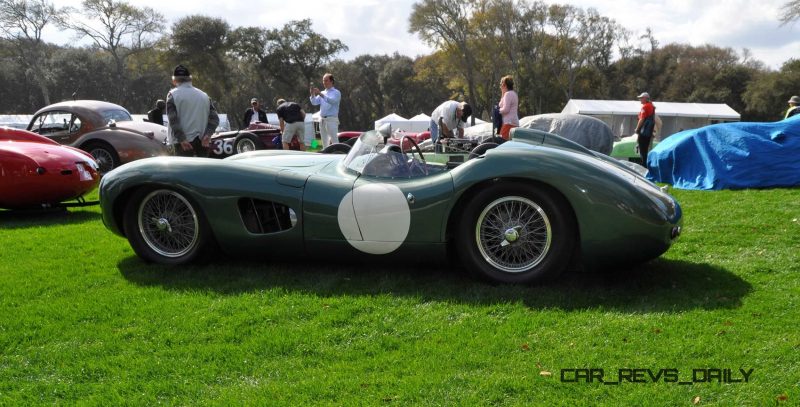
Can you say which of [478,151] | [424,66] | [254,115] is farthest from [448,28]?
[478,151]

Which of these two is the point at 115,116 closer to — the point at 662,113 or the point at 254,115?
the point at 254,115

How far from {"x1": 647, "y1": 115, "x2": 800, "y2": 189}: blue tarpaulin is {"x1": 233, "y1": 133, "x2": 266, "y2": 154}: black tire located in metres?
9.90

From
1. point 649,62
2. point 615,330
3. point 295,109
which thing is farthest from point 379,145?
point 649,62

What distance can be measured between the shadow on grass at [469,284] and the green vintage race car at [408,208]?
168 mm

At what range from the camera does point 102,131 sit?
11531mm

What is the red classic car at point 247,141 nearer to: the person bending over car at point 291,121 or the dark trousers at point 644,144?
the person bending over car at point 291,121

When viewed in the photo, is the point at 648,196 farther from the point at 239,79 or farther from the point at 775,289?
the point at 239,79

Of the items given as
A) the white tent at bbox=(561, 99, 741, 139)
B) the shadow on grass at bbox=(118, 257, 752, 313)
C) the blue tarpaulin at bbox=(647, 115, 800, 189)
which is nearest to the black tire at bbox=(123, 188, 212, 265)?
the shadow on grass at bbox=(118, 257, 752, 313)

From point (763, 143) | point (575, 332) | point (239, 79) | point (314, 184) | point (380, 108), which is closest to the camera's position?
point (575, 332)

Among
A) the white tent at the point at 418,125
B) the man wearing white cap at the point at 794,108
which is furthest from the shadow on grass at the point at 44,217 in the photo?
the white tent at the point at 418,125

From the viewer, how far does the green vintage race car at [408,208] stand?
3.92 m

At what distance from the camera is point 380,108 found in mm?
68375

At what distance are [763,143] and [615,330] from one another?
23.3 ft

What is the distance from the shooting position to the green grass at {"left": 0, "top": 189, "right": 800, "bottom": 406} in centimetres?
269
